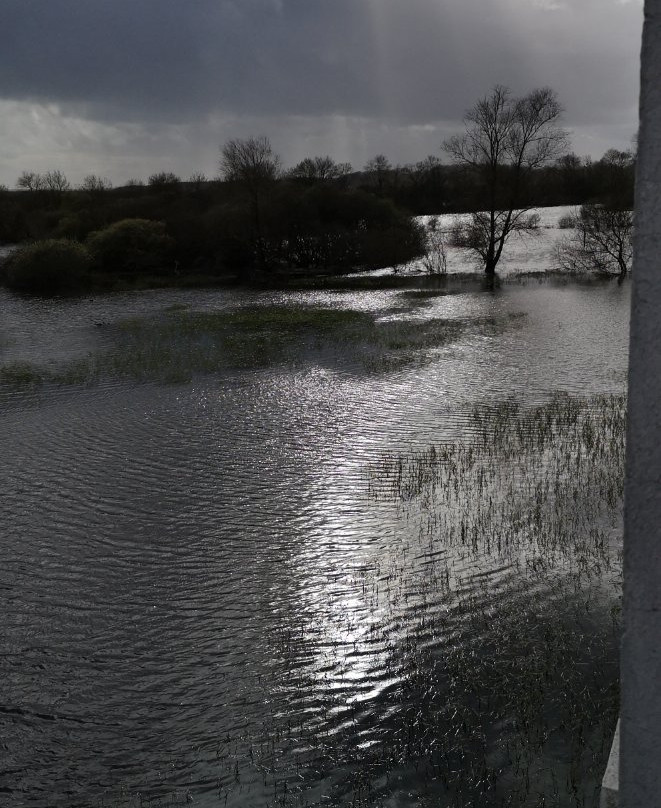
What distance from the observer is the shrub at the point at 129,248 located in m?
39.2

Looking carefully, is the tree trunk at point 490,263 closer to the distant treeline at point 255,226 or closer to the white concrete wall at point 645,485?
the distant treeline at point 255,226

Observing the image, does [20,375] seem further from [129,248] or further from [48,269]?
[129,248]

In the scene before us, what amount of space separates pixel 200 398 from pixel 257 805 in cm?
972

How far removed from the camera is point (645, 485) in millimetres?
1546

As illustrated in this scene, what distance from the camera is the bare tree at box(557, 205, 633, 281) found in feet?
100

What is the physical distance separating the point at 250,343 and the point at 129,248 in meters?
22.5

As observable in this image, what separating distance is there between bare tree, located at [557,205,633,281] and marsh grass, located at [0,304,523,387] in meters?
10.3

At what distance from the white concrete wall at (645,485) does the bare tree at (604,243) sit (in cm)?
3057

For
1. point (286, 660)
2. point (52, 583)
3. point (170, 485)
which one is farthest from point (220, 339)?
point (286, 660)

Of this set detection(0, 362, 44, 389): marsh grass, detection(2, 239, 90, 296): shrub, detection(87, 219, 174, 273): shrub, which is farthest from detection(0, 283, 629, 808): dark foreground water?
detection(87, 219, 174, 273): shrub

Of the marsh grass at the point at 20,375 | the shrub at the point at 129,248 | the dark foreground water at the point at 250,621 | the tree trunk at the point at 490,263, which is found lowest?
the dark foreground water at the point at 250,621

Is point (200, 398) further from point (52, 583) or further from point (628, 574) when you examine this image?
point (628, 574)

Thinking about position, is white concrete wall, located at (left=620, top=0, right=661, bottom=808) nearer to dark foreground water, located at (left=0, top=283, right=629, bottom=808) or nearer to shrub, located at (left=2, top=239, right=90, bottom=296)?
dark foreground water, located at (left=0, top=283, right=629, bottom=808)

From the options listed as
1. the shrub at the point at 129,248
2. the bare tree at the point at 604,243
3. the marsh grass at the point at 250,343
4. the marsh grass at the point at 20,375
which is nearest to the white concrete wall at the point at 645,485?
the marsh grass at the point at 250,343
